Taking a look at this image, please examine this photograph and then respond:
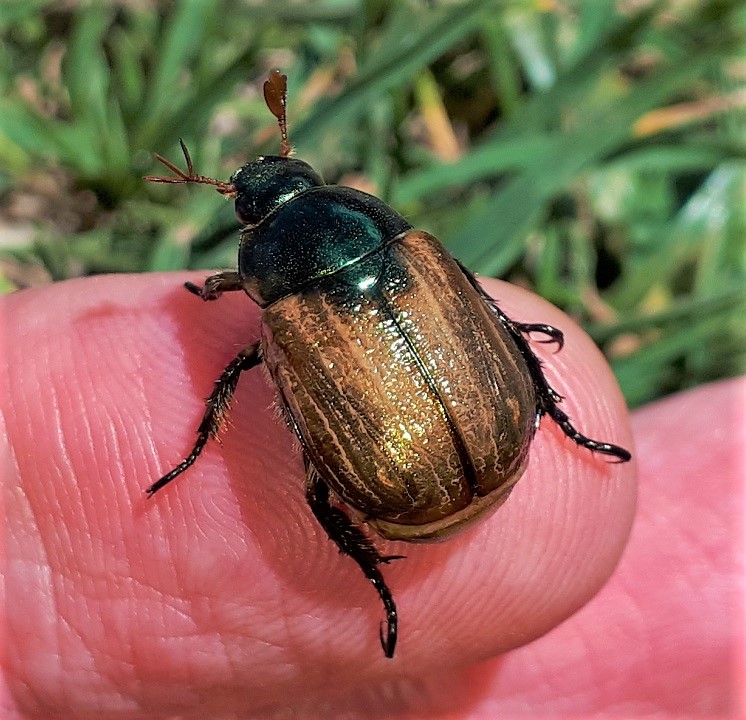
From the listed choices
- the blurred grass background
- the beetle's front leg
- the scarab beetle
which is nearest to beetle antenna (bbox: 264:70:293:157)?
the scarab beetle

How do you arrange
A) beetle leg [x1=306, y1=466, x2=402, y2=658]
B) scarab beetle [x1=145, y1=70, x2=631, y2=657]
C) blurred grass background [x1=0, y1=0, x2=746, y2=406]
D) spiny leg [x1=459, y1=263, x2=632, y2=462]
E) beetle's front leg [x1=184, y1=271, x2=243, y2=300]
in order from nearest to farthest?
scarab beetle [x1=145, y1=70, x2=631, y2=657]
beetle leg [x1=306, y1=466, x2=402, y2=658]
spiny leg [x1=459, y1=263, x2=632, y2=462]
beetle's front leg [x1=184, y1=271, x2=243, y2=300]
blurred grass background [x1=0, y1=0, x2=746, y2=406]

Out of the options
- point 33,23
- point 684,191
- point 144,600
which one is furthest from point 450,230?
point 33,23

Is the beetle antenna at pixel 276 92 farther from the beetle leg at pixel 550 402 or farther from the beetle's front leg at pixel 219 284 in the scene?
the beetle leg at pixel 550 402

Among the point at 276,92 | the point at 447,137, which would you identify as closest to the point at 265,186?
the point at 276,92

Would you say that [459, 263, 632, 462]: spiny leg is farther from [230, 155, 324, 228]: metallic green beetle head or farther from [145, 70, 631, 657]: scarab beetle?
[230, 155, 324, 228]: metallic green beetle head

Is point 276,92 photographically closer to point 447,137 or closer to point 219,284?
point 219,284

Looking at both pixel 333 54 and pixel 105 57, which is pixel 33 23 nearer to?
pixel 105 57

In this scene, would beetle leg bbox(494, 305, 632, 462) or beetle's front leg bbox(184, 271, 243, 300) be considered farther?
beetle's front leg bbox(184, 271, 243, 300)
